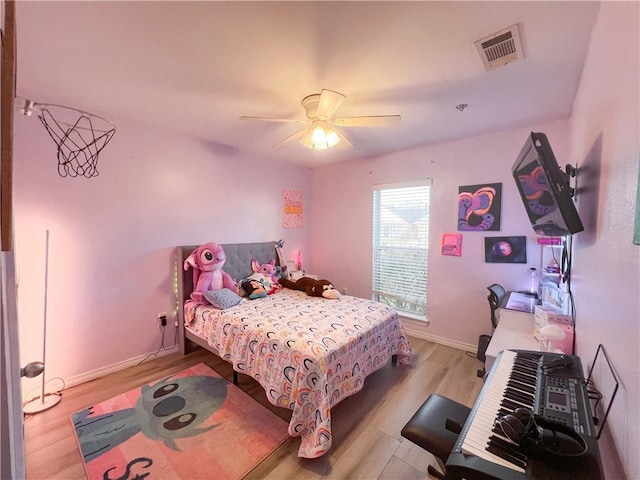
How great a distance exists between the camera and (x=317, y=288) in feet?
10.3

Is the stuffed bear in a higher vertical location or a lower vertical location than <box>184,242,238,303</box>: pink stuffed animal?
lower

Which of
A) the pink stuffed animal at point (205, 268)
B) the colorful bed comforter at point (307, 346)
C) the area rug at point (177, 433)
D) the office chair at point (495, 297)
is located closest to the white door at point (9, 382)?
the area rug at point (177, 433)

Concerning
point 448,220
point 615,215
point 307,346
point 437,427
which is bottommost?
point 437,427

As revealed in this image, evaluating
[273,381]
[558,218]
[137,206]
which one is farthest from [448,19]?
[137,206]

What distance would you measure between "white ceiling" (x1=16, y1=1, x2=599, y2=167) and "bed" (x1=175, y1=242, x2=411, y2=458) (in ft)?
5.54

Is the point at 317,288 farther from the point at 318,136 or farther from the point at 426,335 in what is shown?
the point at 318,136

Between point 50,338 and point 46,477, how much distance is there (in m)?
1.18

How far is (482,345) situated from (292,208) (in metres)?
3.18

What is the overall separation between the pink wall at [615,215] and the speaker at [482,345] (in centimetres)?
146

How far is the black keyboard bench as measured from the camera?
1184 millimetres

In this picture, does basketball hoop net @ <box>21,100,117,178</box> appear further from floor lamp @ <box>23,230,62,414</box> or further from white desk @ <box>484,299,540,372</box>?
white desk @ <box>484,299,540,372</box>

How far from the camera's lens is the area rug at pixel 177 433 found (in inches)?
62.4

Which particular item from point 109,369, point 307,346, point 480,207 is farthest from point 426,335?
point 109,369

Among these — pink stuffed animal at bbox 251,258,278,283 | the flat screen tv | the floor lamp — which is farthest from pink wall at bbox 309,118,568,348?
the floor lamp
